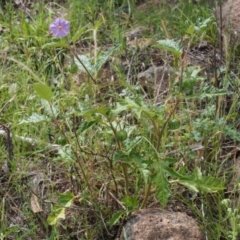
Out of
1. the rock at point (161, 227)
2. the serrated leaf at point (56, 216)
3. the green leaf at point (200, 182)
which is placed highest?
the green leaf at point (200, 182)

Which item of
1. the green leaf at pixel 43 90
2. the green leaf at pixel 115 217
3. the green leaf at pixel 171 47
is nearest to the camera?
the green leaf at pixel 43 90

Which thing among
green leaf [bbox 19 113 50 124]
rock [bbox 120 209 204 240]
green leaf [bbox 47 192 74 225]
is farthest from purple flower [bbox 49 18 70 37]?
rock [bbox 120 209 204 240]

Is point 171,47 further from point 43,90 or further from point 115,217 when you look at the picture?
point 115,217

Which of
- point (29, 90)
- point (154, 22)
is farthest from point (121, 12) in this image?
point (29, 90)

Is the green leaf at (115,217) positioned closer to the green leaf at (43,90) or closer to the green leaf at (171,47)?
the green leaf at (43,90)

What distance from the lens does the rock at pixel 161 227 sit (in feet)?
7.72

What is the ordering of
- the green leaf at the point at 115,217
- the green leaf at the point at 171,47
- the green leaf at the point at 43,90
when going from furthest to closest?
the green leaf at the point at 115,217, the green leaf at the point at 171,47, the green leaf at the point at 43,90

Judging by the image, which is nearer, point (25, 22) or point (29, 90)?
point (29, 90)

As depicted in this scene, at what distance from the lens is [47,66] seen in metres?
3.56

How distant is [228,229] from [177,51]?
28.2 inches

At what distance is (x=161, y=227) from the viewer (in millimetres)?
2365

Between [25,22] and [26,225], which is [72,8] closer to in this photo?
[25,22]

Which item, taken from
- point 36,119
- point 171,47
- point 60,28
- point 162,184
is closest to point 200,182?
point 162,184

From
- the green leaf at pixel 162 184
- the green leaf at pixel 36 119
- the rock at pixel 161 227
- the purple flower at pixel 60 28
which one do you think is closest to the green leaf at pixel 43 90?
the green leaf at pixel 36 119
